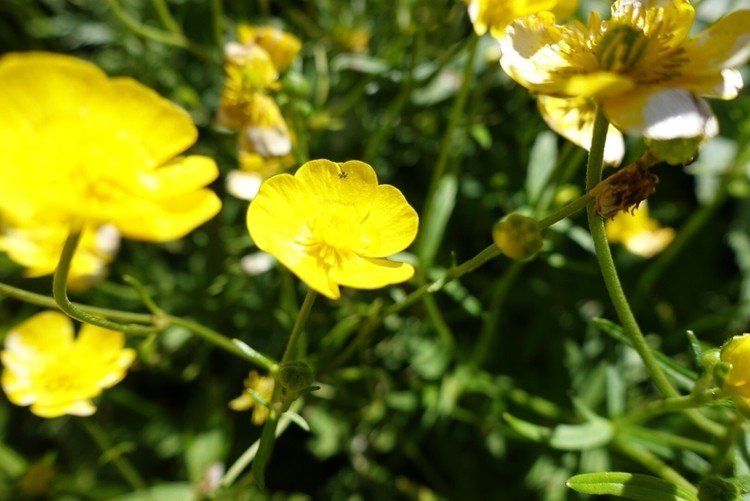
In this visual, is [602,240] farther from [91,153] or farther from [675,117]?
[91,153]

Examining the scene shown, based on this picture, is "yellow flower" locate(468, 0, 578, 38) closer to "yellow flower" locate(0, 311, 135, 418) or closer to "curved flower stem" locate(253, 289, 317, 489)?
"curved flower stem" locate(253, 289, 317, 489)

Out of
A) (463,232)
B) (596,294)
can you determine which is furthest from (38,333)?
(596,294)

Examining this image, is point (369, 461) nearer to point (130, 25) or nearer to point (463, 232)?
point (463, 232)

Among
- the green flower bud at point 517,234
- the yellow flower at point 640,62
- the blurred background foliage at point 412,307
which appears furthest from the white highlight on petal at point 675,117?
the blurred background foliage at point 412,307

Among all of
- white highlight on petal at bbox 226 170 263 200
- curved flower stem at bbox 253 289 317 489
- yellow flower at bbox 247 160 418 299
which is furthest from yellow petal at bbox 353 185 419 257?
white highlight on petal at bbox 226 170 263 200

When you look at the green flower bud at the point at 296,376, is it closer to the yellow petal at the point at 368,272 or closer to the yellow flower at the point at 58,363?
the yellow petal at the point at 368,272
